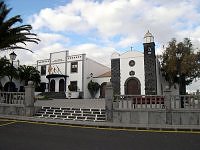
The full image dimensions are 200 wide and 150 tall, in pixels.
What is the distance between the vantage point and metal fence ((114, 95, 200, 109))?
566 inches

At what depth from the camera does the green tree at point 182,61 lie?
30109 millimetres

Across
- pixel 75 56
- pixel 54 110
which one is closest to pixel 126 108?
pixel 54 110

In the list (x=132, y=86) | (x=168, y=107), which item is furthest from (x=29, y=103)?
(x=132, y=86)

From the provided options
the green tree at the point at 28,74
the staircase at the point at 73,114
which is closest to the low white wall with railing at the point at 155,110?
the staircase at the point at 73,114

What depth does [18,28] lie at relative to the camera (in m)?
15.7

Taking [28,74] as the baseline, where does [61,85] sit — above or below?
below

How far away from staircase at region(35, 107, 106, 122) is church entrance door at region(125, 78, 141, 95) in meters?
17.1

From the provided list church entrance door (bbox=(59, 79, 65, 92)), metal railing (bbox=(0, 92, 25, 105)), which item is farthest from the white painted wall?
metal railing (bbox=(0, 92, 25, 105))

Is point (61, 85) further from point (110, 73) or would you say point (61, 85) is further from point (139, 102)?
point (139, 102)

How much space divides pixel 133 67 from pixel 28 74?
16440mm

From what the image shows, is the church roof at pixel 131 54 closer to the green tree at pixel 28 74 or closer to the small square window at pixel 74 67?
the small square window at pixel 74 67

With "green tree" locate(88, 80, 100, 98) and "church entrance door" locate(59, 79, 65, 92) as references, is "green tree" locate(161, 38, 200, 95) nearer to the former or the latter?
"green tree" locate(88, 80, 100, 98)

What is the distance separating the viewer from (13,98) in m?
17.1

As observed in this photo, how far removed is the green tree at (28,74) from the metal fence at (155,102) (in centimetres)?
2565
